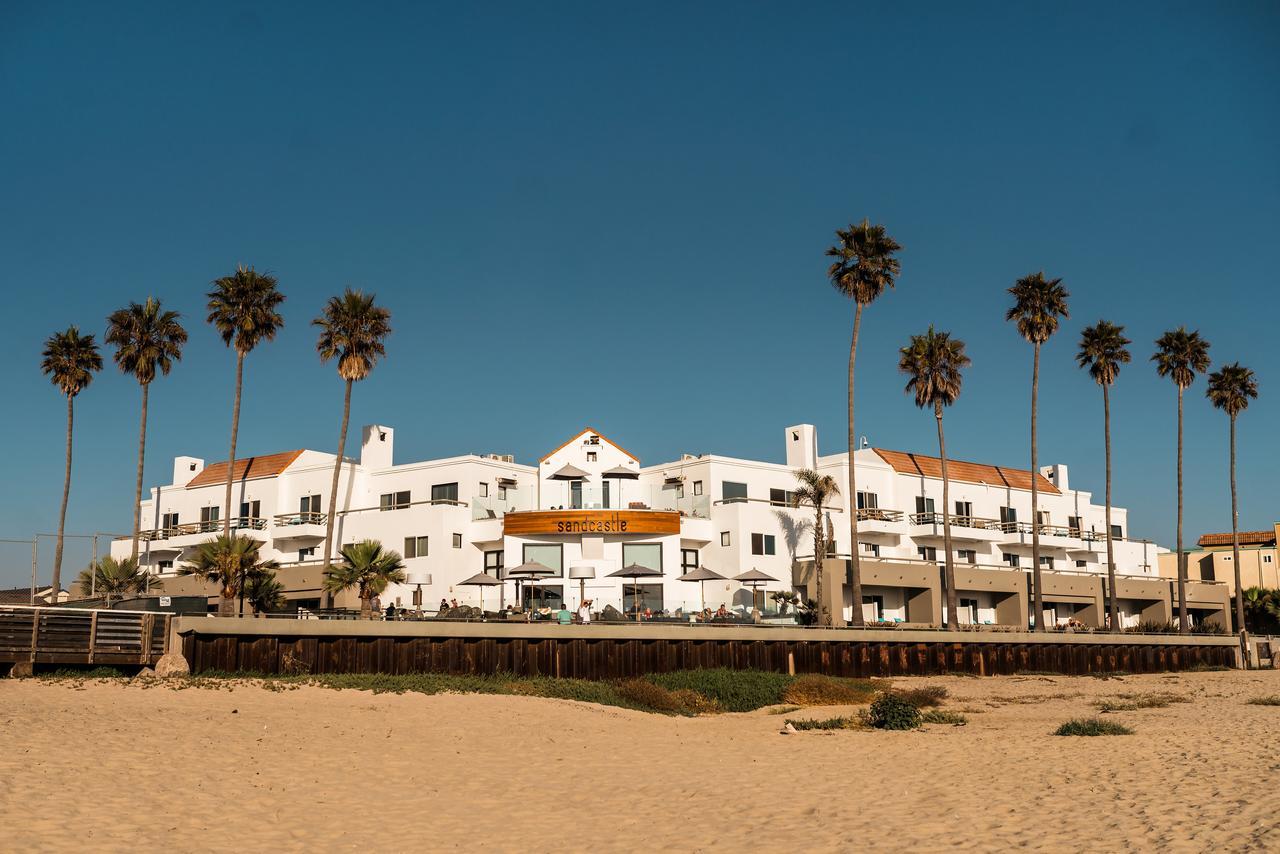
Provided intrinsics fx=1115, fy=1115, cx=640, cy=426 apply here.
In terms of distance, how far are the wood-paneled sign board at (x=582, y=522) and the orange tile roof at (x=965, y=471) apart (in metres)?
18.7

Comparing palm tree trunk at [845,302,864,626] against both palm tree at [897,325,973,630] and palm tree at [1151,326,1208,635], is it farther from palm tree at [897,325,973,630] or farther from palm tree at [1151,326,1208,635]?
palm tree at [1151,326,1208,635]

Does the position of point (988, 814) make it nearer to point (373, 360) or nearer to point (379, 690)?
point (379, 690)

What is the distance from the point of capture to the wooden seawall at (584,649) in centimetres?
3114

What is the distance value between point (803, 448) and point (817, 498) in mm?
6739

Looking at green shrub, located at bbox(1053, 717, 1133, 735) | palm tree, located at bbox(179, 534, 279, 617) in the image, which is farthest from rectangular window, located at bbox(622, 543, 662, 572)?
green shrub, located at bbox(1053, 717, 1133, 735)

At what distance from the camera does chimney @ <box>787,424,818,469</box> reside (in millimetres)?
59281

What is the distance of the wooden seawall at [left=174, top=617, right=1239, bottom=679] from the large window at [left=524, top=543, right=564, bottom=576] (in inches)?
528

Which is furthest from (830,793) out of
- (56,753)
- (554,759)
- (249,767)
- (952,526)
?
(952,526)

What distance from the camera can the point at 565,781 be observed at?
57.6 feet

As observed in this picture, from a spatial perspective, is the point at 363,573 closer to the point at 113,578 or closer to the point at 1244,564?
the point at 113,578

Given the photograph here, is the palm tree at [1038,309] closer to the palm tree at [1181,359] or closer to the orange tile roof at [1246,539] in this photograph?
the palm tree at [1181,359]

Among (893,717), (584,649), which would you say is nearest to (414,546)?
(584,649)

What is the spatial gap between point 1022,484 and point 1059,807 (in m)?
59.7

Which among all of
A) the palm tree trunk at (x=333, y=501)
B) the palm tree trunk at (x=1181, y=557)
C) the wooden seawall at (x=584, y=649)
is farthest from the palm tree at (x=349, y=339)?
the palm tree trunk at (x=1181, y=557)
